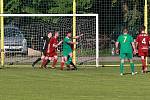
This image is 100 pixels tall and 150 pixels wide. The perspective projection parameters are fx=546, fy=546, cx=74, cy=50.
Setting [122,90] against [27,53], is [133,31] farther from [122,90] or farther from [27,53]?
[122,90]

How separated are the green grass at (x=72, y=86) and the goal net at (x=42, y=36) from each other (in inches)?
245

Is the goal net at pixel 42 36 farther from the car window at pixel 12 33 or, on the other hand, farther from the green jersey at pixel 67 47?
the green jersey at pixel 67 47

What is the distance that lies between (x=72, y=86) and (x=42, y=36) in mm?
13330

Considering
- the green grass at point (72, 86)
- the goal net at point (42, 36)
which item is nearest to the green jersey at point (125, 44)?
the green grass at point (72, 86)

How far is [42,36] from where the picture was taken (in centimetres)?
3114

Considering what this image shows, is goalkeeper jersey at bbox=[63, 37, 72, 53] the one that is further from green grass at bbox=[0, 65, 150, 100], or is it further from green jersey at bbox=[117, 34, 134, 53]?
green jersey at bbox=[117, 34, 134, 53]

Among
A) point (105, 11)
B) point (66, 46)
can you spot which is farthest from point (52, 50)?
point (105, 11)

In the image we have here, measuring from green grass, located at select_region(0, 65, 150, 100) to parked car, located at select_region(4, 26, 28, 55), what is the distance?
6.24m

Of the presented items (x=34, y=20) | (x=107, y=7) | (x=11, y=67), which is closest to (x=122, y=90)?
(x=11, y=67)

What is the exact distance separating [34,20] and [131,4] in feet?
23.1

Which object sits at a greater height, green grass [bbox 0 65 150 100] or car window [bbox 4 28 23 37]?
car window [bbox 4 28 23 37]

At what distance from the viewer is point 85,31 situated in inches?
1199

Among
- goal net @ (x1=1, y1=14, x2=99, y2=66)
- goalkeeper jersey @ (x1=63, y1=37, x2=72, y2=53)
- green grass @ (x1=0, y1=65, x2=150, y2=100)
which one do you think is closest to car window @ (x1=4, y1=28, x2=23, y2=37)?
goal net @ (x1=1, y1=14, x2=99, y2=66)

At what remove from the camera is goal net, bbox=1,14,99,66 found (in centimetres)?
2962
